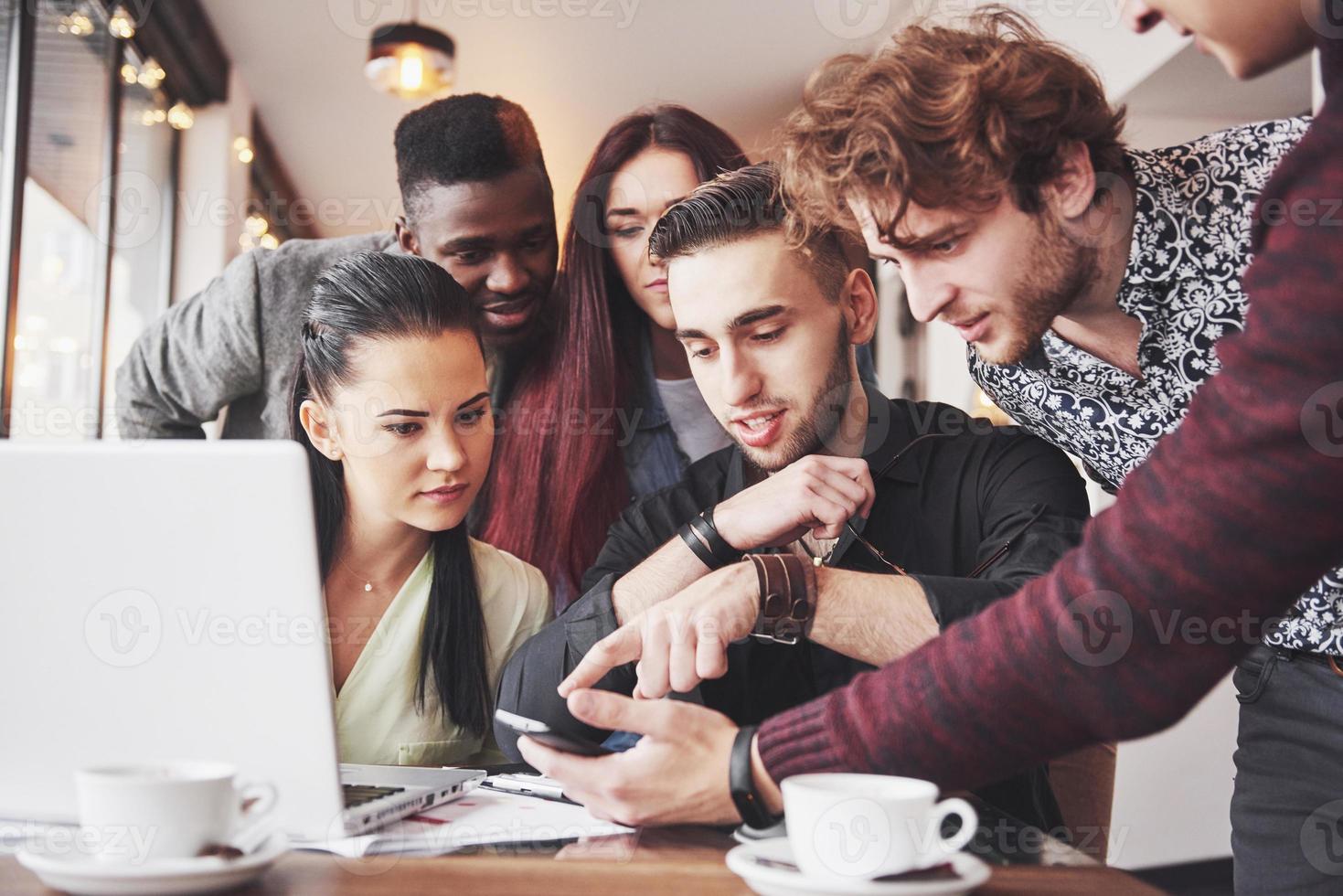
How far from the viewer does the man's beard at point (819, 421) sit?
1.74m

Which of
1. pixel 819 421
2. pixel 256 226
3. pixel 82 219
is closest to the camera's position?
pixel 819 421

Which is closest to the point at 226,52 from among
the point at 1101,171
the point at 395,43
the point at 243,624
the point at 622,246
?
the point at 395,43

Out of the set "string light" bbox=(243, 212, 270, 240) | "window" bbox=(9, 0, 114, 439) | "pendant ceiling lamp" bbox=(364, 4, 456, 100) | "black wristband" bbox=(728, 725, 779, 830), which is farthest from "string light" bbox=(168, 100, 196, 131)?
"black wristband" bbox=(728, 725, 779, 830)

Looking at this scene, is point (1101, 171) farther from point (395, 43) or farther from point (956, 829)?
point (395, 43)

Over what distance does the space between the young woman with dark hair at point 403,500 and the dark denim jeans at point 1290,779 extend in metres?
1.06

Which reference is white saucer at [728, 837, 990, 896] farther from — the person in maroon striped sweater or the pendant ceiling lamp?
the pendant ceiling lamp

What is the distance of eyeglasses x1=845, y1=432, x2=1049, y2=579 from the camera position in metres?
1.51

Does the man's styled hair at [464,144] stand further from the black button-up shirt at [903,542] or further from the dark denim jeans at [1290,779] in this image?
the dark denim jeans at [1290,779]

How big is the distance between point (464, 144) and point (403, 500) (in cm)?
65

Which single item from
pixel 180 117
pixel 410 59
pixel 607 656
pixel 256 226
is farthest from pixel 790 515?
pixel 256 226

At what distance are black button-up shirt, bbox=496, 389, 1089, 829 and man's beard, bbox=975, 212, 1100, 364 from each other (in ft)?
0.74

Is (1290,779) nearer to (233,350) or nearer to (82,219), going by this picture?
(233,350)

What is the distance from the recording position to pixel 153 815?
0.72m

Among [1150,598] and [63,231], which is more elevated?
[63,231]
